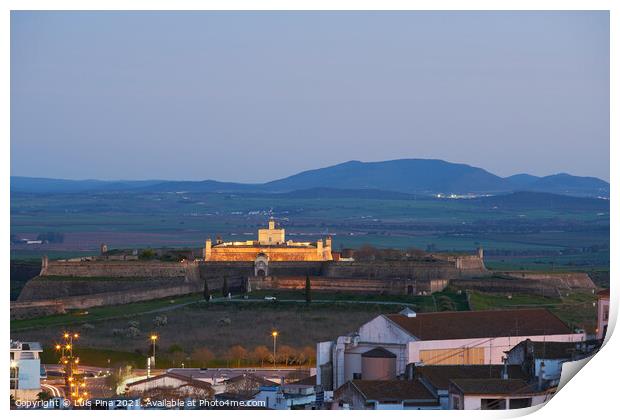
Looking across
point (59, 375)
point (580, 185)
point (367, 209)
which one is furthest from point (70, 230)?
point (59, 375)

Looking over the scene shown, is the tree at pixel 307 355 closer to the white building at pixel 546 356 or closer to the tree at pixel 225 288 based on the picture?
the white building at pixel 546 356

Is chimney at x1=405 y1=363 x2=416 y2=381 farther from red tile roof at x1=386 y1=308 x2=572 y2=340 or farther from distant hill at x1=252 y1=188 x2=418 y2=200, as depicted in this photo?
distant hill at x1=252 y1=188 x2=418 y2=200

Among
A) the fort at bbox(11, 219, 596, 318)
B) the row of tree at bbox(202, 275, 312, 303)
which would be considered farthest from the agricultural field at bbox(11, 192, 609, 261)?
the row of tree at bbox(202, 275, 312, 303)

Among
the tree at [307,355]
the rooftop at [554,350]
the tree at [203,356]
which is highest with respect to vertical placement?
the rooftop at [554,350]

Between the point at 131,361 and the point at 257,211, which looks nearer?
the point at 131,361

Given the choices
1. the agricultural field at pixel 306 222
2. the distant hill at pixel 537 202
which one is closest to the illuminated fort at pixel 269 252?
the agricultural field at pixel 306 222
